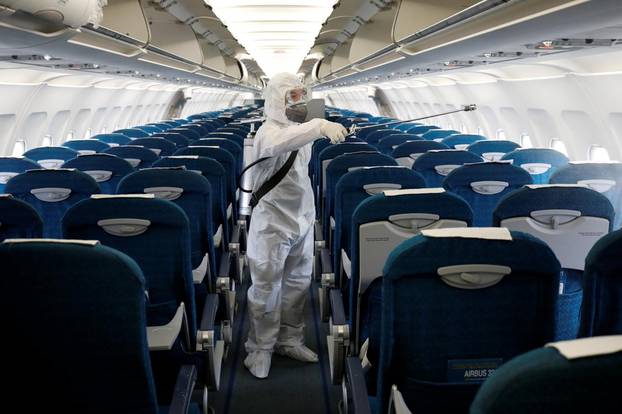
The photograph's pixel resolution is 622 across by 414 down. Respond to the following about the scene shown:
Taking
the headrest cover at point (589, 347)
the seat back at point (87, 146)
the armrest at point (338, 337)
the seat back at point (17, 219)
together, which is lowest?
the armrest at point (338, 337)

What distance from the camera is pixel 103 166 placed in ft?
20.5

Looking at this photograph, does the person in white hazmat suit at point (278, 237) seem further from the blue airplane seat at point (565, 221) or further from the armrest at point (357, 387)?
the armrest at point (357, 387)

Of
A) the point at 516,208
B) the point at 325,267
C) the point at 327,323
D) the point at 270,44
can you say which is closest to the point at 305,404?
the point at 325,267

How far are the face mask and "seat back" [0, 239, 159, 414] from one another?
268 centimetres

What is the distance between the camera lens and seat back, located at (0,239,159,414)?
2.09 meters

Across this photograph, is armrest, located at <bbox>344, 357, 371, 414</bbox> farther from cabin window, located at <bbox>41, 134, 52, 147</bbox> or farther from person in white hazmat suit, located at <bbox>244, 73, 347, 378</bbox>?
cabin window, located at <bbox>41, 134, 52, 147</bbox>

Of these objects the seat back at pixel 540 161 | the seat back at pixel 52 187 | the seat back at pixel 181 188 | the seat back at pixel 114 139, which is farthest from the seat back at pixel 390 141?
the seat back at pixel 114 139

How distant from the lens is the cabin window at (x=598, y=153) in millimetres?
9586

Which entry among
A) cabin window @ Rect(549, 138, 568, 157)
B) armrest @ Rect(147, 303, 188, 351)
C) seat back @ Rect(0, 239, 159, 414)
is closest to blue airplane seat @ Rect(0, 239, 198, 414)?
seat back @ Rect(0, 239, 159, 414)

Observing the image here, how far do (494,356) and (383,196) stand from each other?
1.20 m

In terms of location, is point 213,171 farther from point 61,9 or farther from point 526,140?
point 526,140

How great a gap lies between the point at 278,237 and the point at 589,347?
3439 mm

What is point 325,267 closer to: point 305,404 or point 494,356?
point 305,404

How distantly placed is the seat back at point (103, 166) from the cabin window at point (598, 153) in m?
7.29
